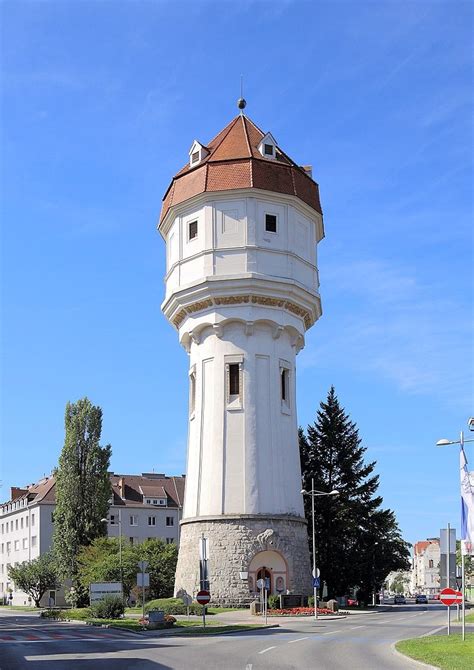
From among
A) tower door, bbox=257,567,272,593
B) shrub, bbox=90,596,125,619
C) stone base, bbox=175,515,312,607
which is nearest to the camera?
shrub, bbox=90,596,125,619

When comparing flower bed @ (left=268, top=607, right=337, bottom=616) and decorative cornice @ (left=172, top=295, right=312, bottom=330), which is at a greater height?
decorative cornice @ (left=172, top=295, right=312, bottom=330)

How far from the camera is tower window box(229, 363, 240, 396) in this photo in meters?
51.7

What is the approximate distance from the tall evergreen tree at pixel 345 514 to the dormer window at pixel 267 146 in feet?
72.2

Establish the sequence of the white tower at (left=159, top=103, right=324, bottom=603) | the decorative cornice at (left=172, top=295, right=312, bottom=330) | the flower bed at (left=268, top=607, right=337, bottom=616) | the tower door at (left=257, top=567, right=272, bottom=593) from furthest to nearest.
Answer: the decorative cornice at (left=172, top=295, right=312, bottom=330)
the white tower at (left=159, top=103, right=324, bottom=603)
the tower door at (left=257, top=567, right=272, bottom=593)
the flower bed at (left=268, top=607, right=337, bottom=616)

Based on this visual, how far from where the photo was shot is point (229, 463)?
50375mm

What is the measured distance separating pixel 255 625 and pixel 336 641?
909 cm

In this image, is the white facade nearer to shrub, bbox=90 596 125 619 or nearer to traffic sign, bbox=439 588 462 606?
shrub, bbox=90 596 125 619

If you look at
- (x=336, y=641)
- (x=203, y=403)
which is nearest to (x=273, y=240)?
(x=203, y=403)

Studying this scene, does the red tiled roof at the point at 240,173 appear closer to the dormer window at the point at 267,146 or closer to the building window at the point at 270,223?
the dormer window at the point at 267,146

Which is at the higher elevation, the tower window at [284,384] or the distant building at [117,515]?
the tower window at [284,384]

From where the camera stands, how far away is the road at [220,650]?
1994 cm

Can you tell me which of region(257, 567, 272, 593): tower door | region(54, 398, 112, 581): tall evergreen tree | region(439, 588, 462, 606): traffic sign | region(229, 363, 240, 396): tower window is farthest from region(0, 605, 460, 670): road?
region(54, 398, 112, 581): tall evergreen tree

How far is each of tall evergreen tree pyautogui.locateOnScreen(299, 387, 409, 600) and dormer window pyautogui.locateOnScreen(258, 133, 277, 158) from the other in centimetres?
2200

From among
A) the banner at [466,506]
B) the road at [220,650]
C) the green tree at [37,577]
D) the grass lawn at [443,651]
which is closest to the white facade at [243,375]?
the road at [220,650]
